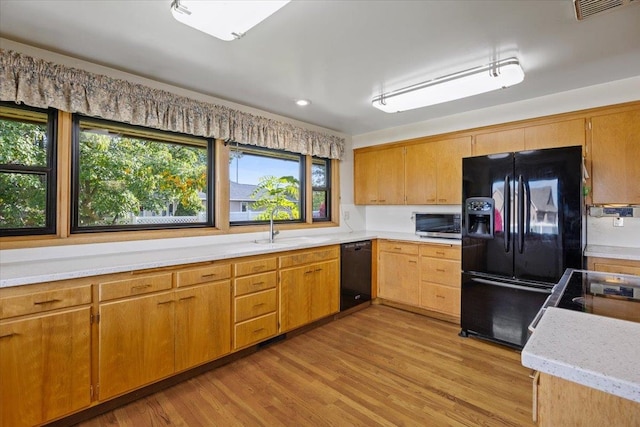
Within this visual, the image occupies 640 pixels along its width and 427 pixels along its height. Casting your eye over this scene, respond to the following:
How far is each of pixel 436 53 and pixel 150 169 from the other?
251cm

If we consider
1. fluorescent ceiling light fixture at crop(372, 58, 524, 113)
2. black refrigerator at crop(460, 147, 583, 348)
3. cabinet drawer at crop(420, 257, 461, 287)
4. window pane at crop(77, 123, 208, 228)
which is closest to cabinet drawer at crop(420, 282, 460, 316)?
cabinet drawer at crop(420, 257, 461, 287)

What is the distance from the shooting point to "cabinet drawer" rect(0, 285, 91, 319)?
1.60 meters

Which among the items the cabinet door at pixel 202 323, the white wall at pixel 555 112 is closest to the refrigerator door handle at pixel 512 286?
the white wall at pixel 555 112

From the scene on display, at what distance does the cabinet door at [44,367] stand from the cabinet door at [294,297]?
4.92ft

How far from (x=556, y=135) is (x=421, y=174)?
1376 millimetres

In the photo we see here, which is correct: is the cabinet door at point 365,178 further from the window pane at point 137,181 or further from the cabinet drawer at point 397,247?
the window pane at point 137,181

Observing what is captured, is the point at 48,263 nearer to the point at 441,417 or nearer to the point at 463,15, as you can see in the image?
the point at 441,417

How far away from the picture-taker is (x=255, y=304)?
268 cm

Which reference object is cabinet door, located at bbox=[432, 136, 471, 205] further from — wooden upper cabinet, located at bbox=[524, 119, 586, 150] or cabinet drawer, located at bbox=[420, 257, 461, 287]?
cabinet drawer, located at bbox=[420, 257, 461, 287]

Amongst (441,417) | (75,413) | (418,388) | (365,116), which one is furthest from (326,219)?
(75,413)

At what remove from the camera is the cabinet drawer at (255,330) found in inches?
101

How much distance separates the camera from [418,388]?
7.20 ft

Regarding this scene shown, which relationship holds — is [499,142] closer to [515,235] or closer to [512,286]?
[515,235]

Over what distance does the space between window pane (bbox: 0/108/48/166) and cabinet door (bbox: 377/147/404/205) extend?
11.5 ft
